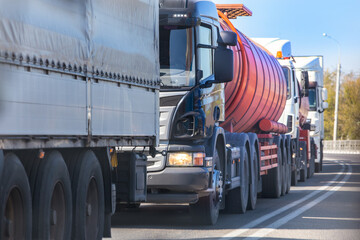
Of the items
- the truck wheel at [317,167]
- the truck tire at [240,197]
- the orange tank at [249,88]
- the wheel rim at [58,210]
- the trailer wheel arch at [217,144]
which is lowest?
the truck wheel at [317,167]

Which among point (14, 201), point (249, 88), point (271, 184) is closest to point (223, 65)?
point (249, 88)

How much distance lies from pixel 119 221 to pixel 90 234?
4.97m

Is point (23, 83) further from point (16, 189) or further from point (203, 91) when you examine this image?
point (203, 91)

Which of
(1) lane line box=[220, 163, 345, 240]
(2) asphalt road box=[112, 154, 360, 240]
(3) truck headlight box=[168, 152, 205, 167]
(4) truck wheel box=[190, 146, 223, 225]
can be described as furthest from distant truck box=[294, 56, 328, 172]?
(3) truck headlight box=[168, 152, 205, 167]

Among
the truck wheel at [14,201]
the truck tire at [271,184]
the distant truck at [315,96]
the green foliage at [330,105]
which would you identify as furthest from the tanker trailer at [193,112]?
the green foliage at [330,105]

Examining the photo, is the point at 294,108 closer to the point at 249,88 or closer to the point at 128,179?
the point at 249,88

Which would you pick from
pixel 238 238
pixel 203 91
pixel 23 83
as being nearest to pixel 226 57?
pixel 203 91

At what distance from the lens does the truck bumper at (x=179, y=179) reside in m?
11.8

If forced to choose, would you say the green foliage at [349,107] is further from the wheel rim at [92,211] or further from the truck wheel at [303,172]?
the wheel rim at [92,211]

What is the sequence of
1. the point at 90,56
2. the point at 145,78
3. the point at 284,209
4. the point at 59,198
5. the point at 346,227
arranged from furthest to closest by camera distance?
the point at 284,209 → the point at 346,227 → the point at 145,78 → the point at 90,56 → the point at 59,198

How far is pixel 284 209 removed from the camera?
15789 millimetres

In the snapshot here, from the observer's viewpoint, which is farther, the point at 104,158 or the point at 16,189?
the point at 104,158

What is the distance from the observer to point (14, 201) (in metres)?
6.72

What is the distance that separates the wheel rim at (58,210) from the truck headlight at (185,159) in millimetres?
4309
